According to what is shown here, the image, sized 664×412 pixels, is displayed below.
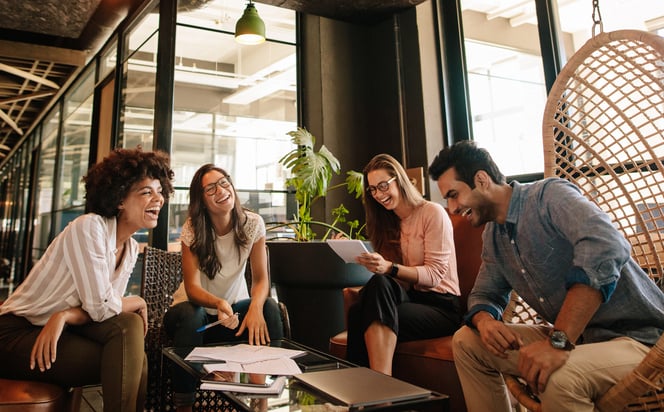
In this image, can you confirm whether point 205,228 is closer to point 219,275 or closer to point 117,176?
point 219,275

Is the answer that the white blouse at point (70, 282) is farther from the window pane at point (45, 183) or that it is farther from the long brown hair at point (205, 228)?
the window pane at point (45, 183)

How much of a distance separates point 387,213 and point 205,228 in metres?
0.86

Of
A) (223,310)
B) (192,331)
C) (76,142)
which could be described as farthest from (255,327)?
(76,142)

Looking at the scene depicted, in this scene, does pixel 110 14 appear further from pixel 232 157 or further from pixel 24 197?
pixel 24 197

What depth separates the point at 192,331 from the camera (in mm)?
1830

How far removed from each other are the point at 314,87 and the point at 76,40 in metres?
3.47

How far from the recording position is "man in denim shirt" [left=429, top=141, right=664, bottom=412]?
44.3 inches

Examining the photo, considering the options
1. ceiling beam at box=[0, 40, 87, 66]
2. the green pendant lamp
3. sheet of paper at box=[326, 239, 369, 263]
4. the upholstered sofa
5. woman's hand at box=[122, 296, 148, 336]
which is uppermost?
ceiling beam at box=[0, 40, 87, 66]

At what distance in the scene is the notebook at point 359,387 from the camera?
1.00 metres

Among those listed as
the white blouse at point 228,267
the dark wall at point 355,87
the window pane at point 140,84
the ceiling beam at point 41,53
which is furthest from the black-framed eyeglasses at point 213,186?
the ceiling beam at point 41,53

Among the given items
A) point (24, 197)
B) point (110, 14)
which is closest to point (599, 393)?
point (110, 14)

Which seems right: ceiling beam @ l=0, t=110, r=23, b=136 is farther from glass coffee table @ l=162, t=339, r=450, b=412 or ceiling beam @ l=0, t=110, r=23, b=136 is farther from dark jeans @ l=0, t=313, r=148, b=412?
glass coffee table @ l=162, t=339, r=450, b=412

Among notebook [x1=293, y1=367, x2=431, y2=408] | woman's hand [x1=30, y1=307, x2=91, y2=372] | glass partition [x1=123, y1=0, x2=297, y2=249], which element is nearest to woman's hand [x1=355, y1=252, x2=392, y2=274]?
notebook [x1=293, y1=367, x2=431, y2=408]

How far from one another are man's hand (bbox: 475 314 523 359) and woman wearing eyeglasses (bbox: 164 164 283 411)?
82 cm
